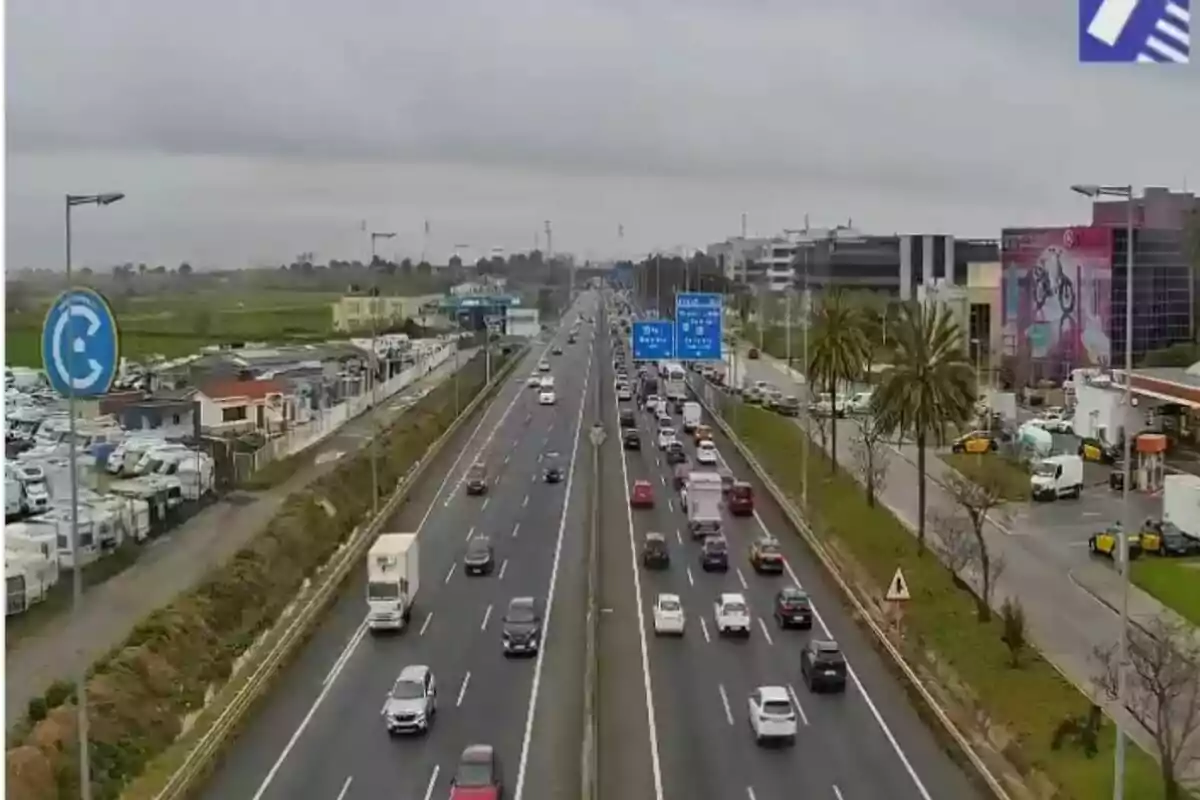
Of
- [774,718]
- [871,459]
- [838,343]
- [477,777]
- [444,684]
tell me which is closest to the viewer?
[477,777]

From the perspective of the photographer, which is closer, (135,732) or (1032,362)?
(135,732)

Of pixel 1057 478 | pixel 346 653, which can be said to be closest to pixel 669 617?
pixel 346 653

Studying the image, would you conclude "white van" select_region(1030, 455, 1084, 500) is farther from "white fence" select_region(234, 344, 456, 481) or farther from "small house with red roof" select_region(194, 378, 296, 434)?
"small house with red roof" select_region(194, 378, 296, 434)

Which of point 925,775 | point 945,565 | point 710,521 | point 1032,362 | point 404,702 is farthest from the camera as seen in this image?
point 1032,362

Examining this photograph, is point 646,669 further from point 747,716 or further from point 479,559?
point 479,559

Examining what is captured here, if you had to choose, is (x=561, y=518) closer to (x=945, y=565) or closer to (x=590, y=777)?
(x=945, y=565)

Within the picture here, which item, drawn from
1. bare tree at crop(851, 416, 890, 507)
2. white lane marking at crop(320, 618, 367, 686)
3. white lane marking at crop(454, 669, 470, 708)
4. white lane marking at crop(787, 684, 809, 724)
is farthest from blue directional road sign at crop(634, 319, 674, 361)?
white lane marking at crop(787, 684, 809, 724)

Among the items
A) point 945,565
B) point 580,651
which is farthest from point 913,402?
point 580,651
